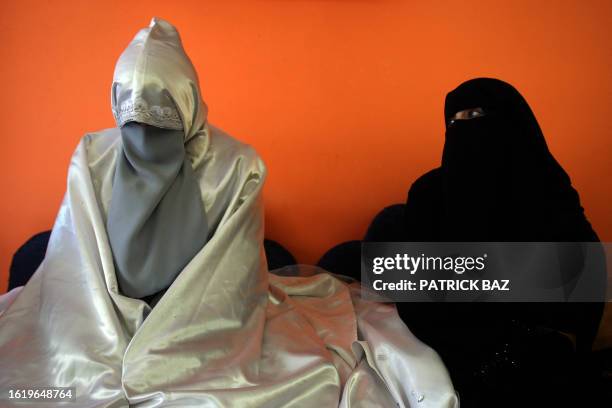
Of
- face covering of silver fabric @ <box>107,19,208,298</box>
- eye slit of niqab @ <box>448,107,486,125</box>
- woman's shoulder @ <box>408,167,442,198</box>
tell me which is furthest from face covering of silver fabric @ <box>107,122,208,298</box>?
eye slit of niqab @ <box>448,107,486,125</box>

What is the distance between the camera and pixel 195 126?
1.46 meters

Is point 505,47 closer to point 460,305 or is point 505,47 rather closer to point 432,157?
point 432,157

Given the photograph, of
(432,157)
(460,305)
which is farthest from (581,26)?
(460,305)

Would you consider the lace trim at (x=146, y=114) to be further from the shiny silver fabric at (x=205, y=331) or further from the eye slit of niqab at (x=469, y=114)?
the eye slit of niqab at (x=469, y=114)

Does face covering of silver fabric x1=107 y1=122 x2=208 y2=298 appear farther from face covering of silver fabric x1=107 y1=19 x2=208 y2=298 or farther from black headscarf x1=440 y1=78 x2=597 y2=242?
black headscarf x1=440 y1=78 x2=597 y2=242

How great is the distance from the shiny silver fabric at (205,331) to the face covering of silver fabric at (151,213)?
44 mm

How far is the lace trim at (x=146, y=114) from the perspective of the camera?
1312 mm

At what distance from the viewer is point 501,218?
1255mm

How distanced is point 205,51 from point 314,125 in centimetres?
52

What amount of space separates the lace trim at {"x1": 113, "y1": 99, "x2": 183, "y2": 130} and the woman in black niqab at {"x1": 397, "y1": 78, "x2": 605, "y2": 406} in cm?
74

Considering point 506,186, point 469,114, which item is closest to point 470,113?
point 469,114

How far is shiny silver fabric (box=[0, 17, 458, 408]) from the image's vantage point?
1.18 metres

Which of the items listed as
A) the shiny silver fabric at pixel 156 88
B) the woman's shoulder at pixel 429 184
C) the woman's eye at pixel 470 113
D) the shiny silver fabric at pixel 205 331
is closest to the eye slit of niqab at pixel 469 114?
the woman's eye at pixel 470 113

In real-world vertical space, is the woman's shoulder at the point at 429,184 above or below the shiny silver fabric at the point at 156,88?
below
